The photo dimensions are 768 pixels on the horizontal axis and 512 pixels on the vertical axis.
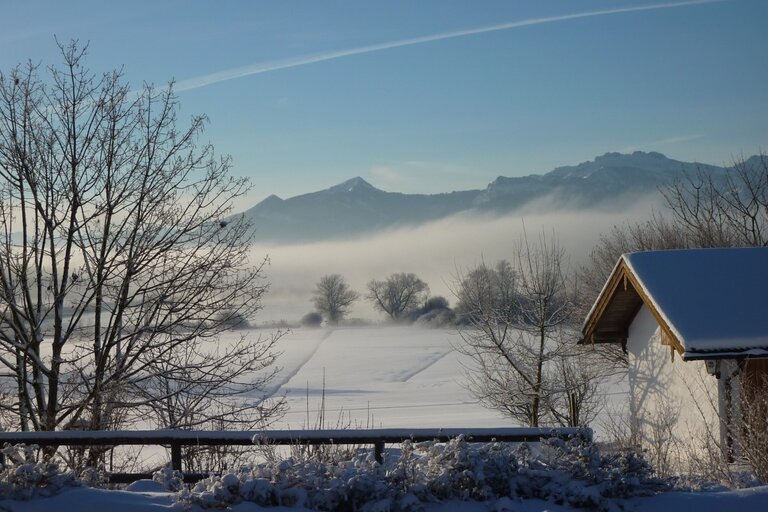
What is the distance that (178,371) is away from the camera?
42.4ft

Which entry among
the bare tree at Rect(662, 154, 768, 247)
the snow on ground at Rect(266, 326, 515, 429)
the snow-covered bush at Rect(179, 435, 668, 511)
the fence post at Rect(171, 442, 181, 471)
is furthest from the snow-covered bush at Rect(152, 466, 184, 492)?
the bare tree at Rect(662, 154, 768, 247)

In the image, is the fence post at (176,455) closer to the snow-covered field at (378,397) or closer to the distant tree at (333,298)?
the snow-covered field at (378,397)

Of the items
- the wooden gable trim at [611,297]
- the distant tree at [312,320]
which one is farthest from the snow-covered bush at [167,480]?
the distant tree at [312,320]

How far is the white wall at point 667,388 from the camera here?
46.1 feet

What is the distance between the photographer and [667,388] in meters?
15.7

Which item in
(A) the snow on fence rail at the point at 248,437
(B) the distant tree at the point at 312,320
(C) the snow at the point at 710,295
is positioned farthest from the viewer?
(B) the distant tree at the point at 312,320

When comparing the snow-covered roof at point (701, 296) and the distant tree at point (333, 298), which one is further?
the distant tree at point (333, 298)

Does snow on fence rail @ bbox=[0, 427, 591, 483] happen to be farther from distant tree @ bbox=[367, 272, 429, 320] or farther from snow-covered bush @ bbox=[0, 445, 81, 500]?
distant tree @ bbox=[367, 272, 429, 320]

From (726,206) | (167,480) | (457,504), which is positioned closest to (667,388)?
(457,504)

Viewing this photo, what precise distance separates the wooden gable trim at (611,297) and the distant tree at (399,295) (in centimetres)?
9152

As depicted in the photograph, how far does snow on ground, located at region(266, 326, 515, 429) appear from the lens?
33.2m

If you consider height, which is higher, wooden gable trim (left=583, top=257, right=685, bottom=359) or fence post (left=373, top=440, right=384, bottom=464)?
wooden gable trim (left=583, top=257, right=685, bottom=359)

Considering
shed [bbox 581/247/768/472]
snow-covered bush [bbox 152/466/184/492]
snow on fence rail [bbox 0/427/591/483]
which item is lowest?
snow-covered bush [bbox 152/466/184/492]

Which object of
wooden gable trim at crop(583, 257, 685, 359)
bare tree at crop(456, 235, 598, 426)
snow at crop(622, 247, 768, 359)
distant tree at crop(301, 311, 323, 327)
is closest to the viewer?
snow at crop(622, 247, 768, 359)
